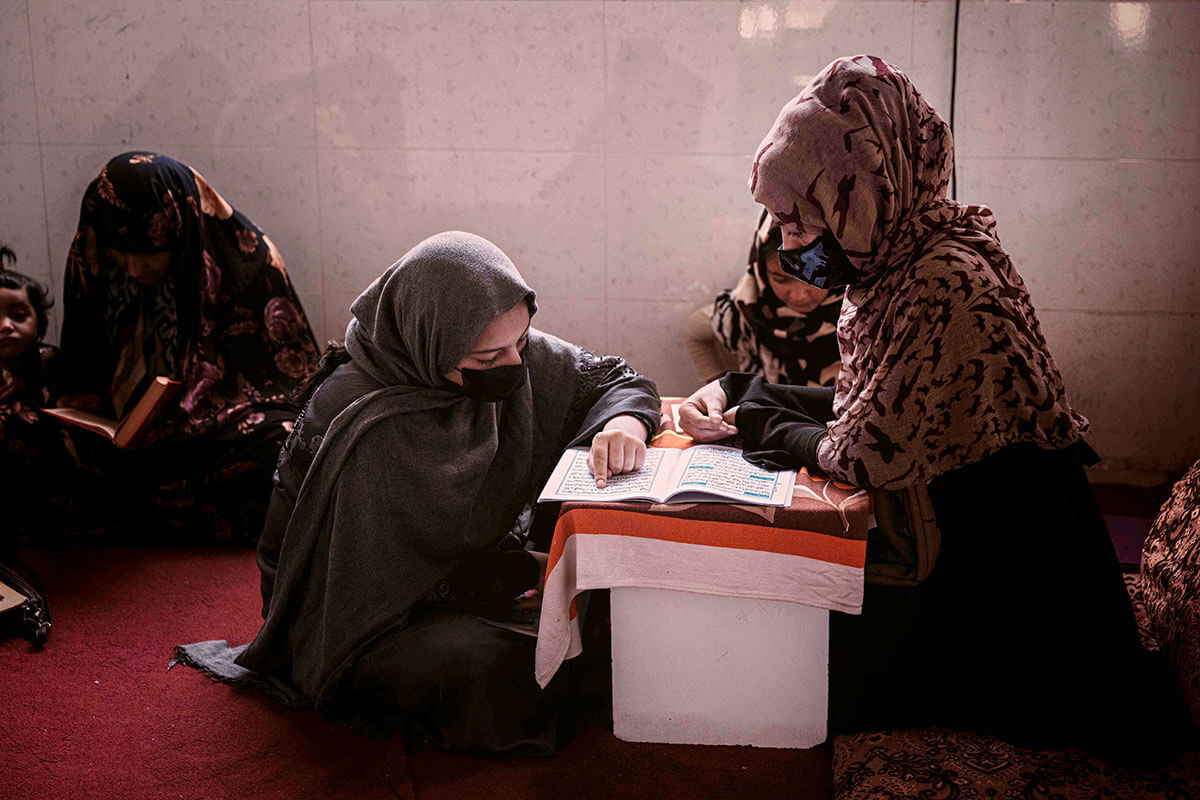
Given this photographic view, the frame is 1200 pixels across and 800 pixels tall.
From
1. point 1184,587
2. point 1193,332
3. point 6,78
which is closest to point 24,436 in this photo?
point 6,78

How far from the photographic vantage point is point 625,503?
1.68 m

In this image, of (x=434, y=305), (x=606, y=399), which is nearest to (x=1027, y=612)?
(x=606, y=399)

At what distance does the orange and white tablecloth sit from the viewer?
1.63 m

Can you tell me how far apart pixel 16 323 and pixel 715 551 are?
238cm

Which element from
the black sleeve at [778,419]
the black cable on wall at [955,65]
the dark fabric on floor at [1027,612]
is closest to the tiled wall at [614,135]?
the black cable on wall at [955,65]

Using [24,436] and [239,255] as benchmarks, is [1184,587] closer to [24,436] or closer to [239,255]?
[239,255]

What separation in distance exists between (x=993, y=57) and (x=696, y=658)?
89.6 inches

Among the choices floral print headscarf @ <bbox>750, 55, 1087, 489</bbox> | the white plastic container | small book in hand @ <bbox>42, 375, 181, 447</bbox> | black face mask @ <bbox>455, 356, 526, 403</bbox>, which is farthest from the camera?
small book in hand @ <bbox>42, 375, 181, 447</bbox>

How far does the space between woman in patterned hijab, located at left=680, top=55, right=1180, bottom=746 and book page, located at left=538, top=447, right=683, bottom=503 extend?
25 cm

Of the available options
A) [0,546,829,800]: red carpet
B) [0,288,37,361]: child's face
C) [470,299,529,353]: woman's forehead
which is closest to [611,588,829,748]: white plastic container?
[0,546,829,800]: red carpet

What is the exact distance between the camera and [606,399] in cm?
209

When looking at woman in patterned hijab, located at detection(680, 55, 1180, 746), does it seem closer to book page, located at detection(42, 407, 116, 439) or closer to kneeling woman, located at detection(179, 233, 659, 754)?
kneeling woman, located at detection(179, 233, 659, 754)

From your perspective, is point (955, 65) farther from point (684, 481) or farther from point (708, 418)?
point (684, 481)

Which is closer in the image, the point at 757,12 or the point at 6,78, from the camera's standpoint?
the point at 757,12
